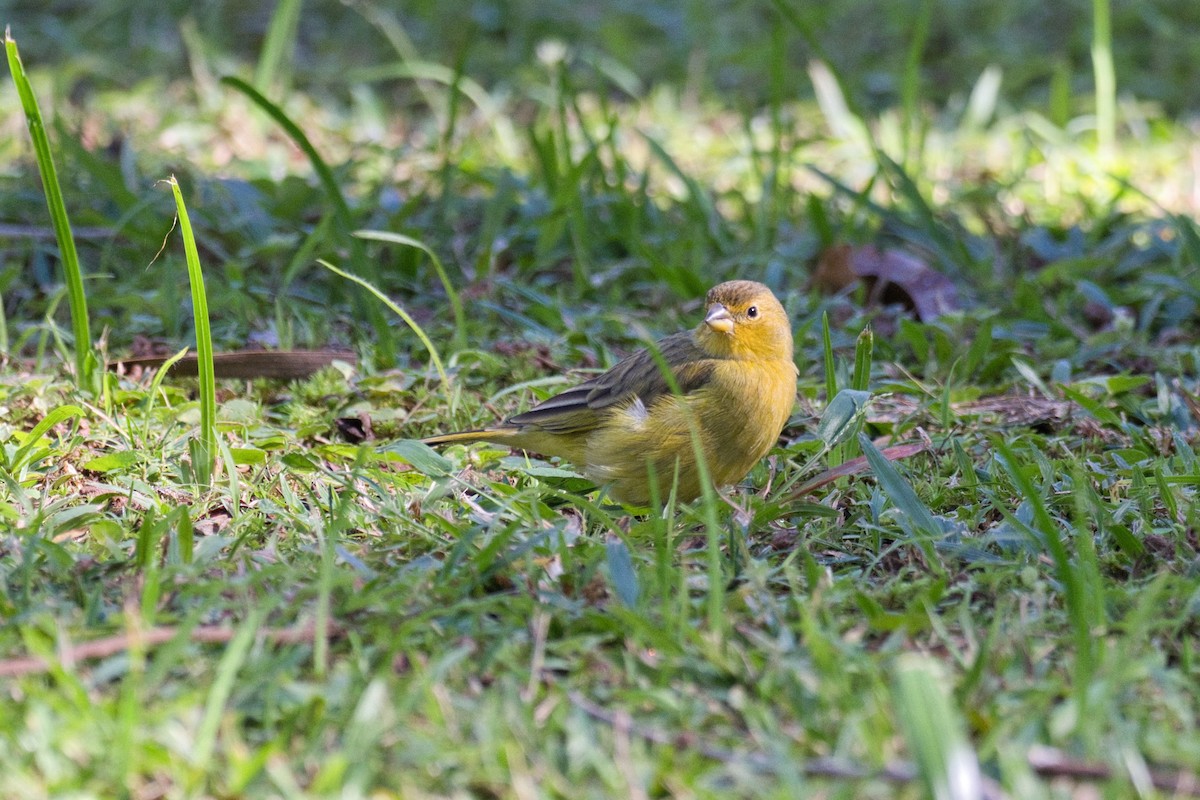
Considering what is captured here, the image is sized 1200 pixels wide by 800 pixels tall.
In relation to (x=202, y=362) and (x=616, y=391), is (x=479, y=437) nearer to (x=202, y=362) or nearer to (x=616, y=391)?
(x=616, y=391)

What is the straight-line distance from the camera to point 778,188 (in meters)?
5.41

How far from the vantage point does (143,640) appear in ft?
8.26

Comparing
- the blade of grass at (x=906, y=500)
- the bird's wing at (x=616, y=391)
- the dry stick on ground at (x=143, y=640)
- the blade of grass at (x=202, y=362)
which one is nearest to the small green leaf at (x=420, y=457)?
the bird's wing at (x=616, y=391)

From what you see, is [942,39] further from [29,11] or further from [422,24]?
[29,11]

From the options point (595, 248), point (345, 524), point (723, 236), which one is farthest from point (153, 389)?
point (723, 236)

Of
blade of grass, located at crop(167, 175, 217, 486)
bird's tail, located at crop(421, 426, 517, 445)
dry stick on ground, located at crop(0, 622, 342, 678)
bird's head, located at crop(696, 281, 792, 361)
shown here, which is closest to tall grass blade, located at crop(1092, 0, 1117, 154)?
bird's head, located at crop(696, 281, 792, 361)

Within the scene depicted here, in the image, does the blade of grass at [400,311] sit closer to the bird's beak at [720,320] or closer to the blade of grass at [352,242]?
the blade of grass at [352,242]

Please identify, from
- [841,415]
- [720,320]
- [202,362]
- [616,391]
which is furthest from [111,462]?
[841,415]

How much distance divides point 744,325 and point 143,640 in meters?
1.91

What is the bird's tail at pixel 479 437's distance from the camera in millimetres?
3777

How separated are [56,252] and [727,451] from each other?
112 inches

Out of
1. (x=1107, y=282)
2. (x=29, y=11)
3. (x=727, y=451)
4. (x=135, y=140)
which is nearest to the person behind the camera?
(x=727, y=451)

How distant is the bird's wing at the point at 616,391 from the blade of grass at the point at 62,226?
1.25 meters

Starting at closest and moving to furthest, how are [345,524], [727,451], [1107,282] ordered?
[345,524]
[727,451]
[1107,282]
